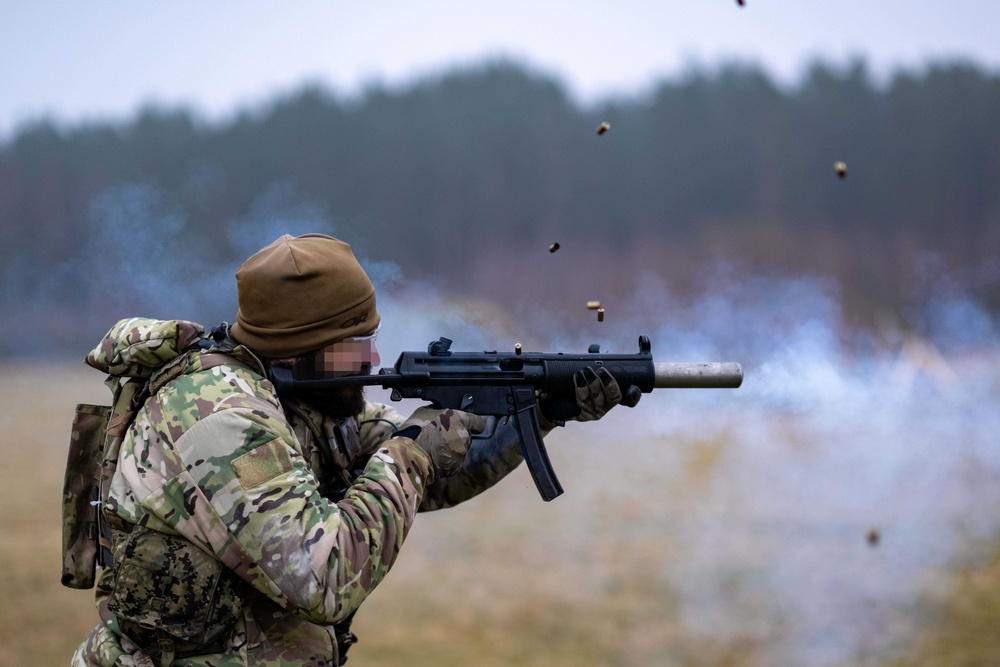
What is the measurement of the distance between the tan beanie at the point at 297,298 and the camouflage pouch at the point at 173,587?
68 centimetres

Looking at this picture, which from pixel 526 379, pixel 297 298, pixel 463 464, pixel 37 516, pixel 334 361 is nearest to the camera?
pixel 297 298

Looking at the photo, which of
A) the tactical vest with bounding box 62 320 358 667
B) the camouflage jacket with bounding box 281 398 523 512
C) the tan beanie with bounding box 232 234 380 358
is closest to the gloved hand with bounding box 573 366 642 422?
the camouflage jacket with bounding box 281 398 523 512

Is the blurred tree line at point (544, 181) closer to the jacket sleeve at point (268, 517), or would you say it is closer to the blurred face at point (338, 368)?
the blurred face at point (338, 368)

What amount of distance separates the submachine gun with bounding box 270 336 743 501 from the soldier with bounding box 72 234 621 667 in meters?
0.19

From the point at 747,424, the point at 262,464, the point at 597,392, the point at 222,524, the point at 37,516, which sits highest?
the point at 747,424

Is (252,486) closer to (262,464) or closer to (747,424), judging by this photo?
(262,464)

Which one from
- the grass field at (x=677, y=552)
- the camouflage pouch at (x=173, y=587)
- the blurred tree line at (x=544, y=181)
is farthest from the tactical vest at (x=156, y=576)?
the blurred tree line at (x=544, y=181)

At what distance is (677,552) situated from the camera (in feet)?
29.7

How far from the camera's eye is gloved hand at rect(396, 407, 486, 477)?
2998 mm

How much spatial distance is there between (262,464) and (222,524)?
204 millimetres

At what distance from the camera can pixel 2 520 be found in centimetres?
929

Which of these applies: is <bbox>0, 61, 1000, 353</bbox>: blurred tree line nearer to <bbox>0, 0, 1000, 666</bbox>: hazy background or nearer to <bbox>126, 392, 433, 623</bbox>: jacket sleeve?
<bbox>0, 0, 1000, 666</bbox>: hazy background

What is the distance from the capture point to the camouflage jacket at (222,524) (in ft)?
8.25

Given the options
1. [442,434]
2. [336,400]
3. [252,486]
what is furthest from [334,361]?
[252,486]
